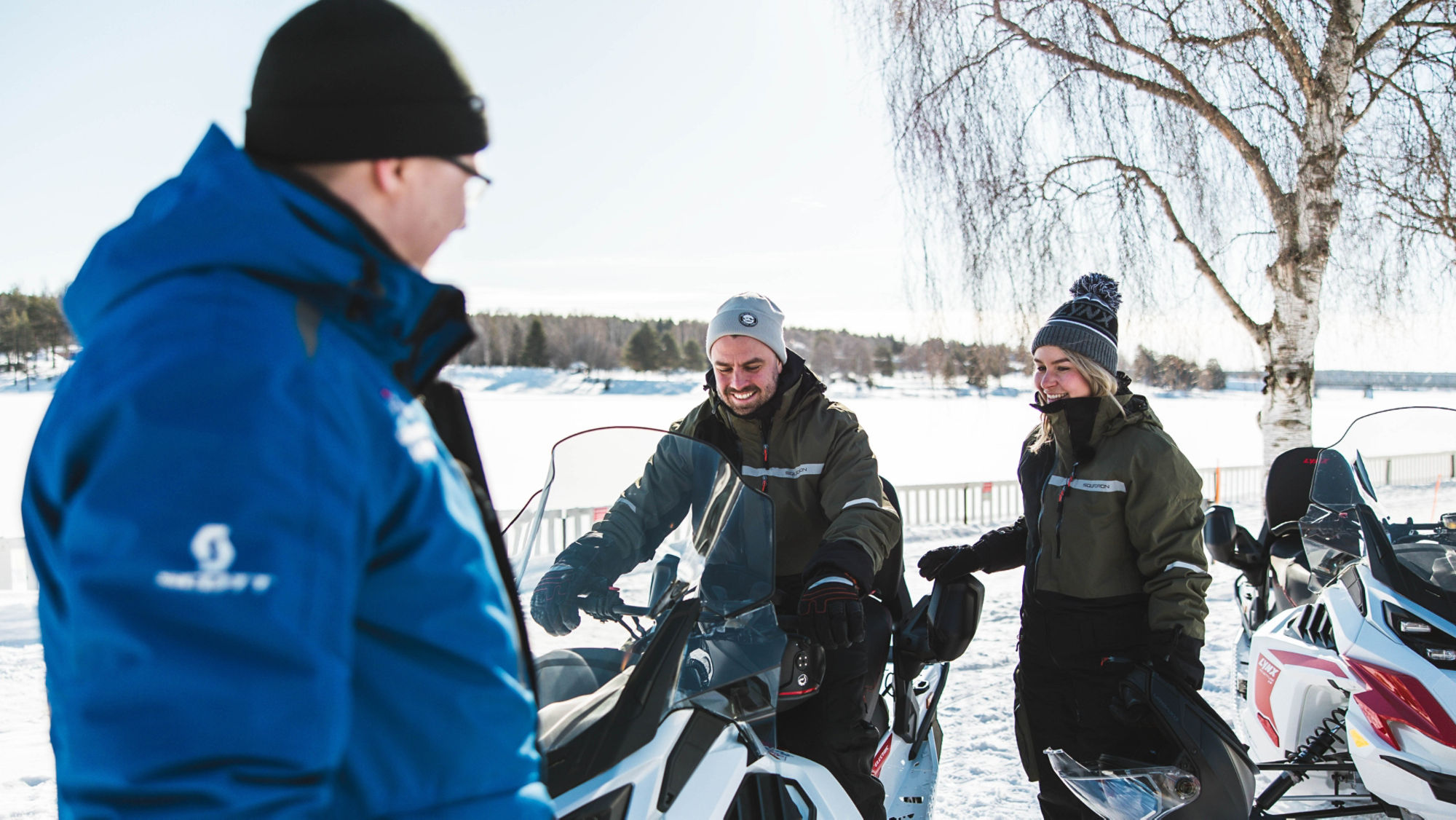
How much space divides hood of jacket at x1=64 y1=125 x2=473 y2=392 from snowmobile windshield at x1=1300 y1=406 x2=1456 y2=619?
340 centimetres

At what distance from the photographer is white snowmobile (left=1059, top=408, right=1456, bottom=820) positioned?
2.72m

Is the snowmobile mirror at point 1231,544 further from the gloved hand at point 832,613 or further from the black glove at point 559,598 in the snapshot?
the black glove at point 559,598

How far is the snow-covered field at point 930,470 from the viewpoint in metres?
4.20

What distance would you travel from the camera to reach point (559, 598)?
1.68 m

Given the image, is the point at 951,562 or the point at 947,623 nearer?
the point at 947,623

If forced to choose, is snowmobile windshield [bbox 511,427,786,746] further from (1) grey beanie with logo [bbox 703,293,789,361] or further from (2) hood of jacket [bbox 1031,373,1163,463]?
(2) hood of jacket [bbox 1031,373,1163,463]

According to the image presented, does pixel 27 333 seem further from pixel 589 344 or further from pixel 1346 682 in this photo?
pixel 1346 682

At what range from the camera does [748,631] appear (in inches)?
76.2

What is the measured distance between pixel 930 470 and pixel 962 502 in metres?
7.62

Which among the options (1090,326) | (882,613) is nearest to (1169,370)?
(1090,326)

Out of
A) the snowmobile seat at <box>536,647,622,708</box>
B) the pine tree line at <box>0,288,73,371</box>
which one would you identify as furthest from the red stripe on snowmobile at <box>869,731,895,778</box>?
the pine tree line at <box>0,288,73,371</box>

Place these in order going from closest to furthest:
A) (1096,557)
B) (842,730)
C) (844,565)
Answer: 1. (844,565)
2. (842,730)
3. (1096,557)

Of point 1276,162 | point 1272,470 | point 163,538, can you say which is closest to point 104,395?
point 163,538

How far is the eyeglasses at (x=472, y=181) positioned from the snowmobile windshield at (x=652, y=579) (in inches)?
32.3
